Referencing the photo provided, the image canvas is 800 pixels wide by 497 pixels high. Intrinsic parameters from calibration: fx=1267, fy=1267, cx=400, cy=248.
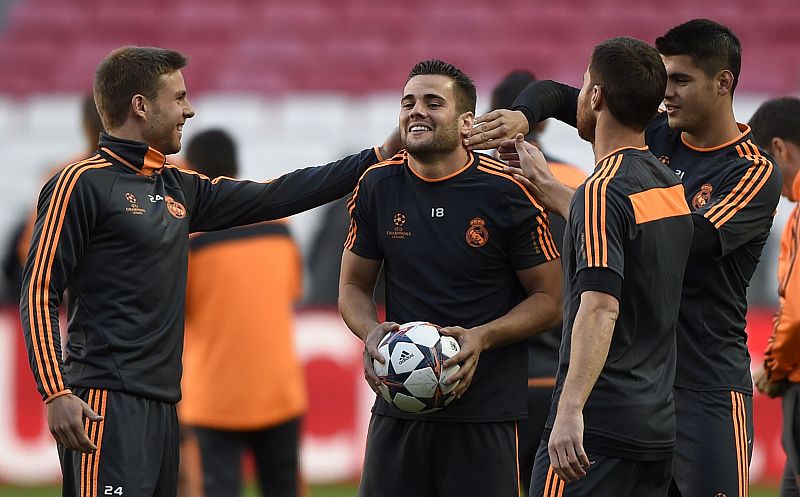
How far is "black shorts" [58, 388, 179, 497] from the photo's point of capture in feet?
15.0

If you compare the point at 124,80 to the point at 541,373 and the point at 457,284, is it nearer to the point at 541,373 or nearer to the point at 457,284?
the point at 457,284

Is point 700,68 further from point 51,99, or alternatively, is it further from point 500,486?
point 51,99

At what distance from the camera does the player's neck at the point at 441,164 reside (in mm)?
4918

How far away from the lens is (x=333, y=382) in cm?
914

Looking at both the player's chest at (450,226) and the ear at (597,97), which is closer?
the ear at (597,97)

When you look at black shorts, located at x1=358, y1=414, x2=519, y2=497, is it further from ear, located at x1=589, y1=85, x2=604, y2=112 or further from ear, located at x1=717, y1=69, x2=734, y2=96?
ear, located at x1=717, y1=69, x2=734, y2=96

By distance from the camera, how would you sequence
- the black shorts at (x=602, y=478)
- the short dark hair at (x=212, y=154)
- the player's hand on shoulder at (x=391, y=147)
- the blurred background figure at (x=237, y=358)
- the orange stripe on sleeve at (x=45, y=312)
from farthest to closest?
the short dark hair at (x=212, y=154)
the blurred background figure at (x=237, y=358)
the player's hand on shoulder at (x=391, y=147)
the orange stripe on sleeve at (x=45, y=312)
the black shorts at (x=602, y=478)

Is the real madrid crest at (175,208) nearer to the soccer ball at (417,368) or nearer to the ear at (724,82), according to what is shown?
the soccer ball at (417,368)

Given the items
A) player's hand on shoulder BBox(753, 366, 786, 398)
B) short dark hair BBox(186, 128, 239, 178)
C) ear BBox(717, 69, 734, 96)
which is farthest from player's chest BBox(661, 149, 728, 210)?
short dark hair BBox(186, 128, 239, 178)

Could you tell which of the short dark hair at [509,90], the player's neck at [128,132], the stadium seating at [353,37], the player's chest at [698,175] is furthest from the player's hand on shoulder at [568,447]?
the stadium seating at [353,37]

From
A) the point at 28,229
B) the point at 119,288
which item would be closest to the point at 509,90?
the point at 119,288

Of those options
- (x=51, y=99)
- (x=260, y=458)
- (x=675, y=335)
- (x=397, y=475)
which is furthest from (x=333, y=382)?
(x=51, y=99)

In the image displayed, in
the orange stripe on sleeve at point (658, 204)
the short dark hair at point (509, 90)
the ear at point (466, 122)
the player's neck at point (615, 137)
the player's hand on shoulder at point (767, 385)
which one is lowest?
the player's hand on shoulder at point (767, 385)

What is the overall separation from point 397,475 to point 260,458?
224cm
